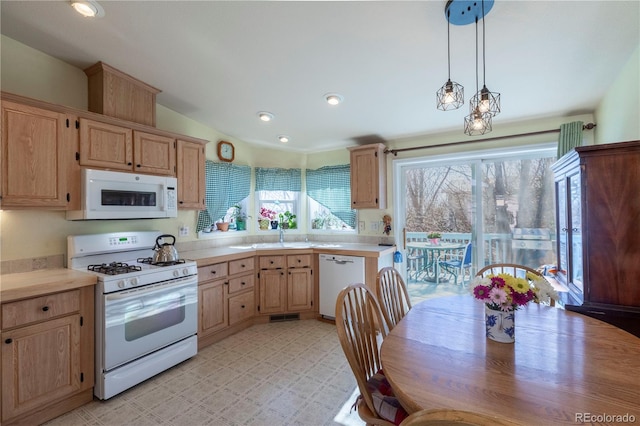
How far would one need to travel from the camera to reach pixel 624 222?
65.8 inches

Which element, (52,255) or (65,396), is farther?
(52,255)

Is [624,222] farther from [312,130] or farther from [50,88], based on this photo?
[50,88]

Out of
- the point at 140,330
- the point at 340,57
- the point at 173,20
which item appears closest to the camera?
the point at 173,20

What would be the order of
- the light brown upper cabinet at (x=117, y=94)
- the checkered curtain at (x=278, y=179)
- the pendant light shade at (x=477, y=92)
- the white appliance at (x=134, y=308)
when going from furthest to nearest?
the checkered curtain at (x=278, y=179) → the light brown upper cabinet at (x=117, y=94) → the white appliance at (x=134, y=308) → the pendant light shade at (x=477, y=92)

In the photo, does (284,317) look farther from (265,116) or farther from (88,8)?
(88,8)

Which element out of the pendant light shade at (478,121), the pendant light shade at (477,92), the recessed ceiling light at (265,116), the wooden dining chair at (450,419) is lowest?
the wooden dining chair at (450,419)

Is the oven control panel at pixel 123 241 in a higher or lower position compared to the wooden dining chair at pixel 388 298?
higher

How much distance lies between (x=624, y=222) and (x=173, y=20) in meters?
2.99

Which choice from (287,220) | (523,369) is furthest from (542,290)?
(287,220)

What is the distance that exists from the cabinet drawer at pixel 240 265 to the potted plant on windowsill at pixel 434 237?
2221mm

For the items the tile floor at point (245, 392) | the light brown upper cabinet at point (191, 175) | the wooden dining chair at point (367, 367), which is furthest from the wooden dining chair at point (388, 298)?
the light brown upper cabinet at point (191, 175)

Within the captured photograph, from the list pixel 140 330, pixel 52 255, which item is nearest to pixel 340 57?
pixel 140 330

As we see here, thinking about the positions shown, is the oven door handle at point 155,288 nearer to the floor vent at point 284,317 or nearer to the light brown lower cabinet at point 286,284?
the light brown lower cabinet at point 286,284

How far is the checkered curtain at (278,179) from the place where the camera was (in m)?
4.09
